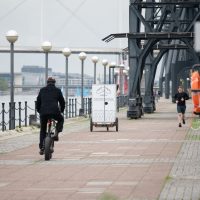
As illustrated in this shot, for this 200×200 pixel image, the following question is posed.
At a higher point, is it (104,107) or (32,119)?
(104,107)

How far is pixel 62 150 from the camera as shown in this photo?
2234cm

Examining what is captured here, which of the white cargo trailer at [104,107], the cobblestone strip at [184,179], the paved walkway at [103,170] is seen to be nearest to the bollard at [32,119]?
the white cargo trailer at [104,107]

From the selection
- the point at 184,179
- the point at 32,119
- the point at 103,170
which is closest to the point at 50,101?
the point at 103,170

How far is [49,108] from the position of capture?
19.8 meters

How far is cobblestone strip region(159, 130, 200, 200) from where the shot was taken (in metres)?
12.1

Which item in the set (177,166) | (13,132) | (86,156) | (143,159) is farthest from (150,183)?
(13,132)

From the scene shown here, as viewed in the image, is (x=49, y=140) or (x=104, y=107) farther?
(x=104, y=107)

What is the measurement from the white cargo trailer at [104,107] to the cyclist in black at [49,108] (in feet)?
43.1

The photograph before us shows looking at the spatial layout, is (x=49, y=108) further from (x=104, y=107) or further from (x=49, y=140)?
(x=104, y=107)

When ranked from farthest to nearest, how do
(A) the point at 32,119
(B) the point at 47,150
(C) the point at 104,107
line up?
(A) the point at 32,119 → (C) the point at 104,107 → (B) the point at 47,150

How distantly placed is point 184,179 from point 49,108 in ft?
20.4

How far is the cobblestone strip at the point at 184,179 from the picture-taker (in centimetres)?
1211

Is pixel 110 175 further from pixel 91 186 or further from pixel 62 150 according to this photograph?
pixel 62 150

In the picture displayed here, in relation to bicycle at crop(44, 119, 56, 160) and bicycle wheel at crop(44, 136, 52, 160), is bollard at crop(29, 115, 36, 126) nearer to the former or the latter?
bicycle at crop(44, 119, 56, 160)
